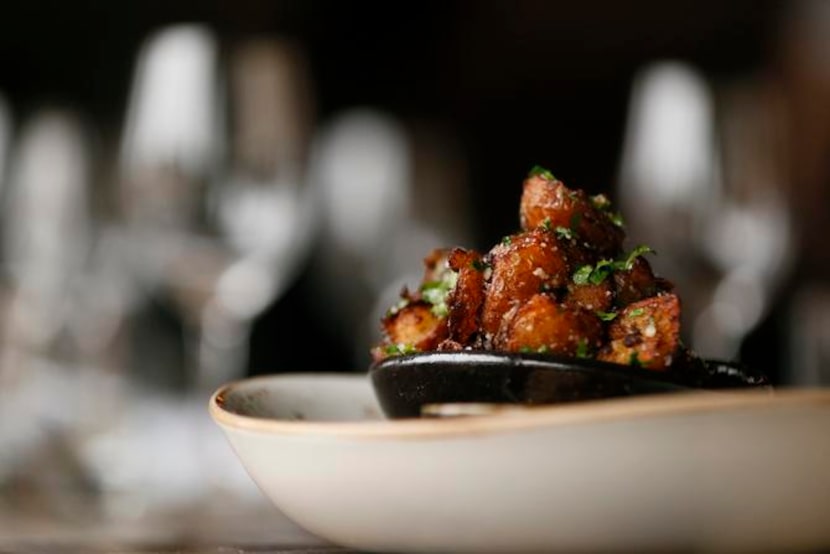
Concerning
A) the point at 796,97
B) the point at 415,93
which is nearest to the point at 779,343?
the point at 796,97

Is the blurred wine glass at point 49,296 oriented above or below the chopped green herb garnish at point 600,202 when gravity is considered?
below

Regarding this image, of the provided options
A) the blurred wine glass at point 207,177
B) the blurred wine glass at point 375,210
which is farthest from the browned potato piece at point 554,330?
the blurred wine glass at point 375,210

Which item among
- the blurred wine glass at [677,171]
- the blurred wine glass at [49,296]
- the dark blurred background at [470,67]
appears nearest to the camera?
the blurred wine glass at [49,296]

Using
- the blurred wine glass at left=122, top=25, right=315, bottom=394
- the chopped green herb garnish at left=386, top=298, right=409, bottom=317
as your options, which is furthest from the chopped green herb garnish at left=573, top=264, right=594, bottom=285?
the blurred wine glass at left=122, top=25, right=315, bottom=394

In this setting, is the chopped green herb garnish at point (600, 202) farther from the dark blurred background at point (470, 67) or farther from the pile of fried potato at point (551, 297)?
the dark blurred background at point (470, 67)

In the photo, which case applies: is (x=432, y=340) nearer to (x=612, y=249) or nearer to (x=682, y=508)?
(x=612, y=249)

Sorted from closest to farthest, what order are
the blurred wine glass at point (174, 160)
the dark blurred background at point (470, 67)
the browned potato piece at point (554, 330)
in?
the browned potato piece at point (554, 330) → the blurred wine glass at point (174, 160) → the dark blurred background at point (470, 67)

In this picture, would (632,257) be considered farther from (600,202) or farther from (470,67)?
(470,67)

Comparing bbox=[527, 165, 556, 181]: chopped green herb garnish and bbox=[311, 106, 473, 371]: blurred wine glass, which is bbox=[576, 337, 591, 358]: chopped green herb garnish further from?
bbox=[311, 106, 473, 371]: blurred wine glass
